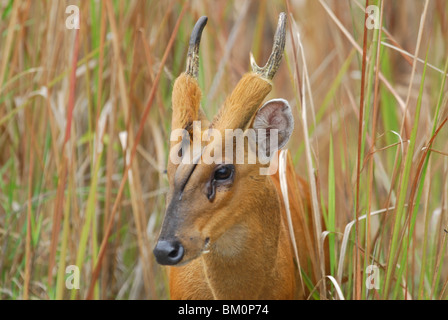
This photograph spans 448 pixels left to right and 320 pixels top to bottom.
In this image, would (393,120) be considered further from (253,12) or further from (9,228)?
(253,12)

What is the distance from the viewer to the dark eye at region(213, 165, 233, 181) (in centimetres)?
204

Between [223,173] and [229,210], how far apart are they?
0.12 m

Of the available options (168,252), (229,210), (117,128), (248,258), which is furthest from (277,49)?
(117,128)

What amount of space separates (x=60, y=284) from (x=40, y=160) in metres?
0.72

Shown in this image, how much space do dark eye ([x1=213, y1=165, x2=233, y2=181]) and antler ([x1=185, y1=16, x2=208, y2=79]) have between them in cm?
32

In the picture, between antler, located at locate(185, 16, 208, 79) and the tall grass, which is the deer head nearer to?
→ antler, located at locate(185, 16, 208, 79)

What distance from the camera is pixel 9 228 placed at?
3.13 metres

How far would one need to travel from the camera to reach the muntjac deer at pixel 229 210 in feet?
6.46

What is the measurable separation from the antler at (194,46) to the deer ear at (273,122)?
24 cm

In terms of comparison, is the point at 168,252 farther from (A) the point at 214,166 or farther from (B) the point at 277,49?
(B) the point at 277,49

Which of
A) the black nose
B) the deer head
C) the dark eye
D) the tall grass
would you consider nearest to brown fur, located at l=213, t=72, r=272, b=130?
the deer head

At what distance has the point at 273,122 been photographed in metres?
2.16

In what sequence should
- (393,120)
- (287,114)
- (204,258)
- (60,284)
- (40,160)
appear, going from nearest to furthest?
(287,114)
(204,258)
(60,284)
(40,160)
(393,120)

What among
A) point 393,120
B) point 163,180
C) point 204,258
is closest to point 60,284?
point 204,258
